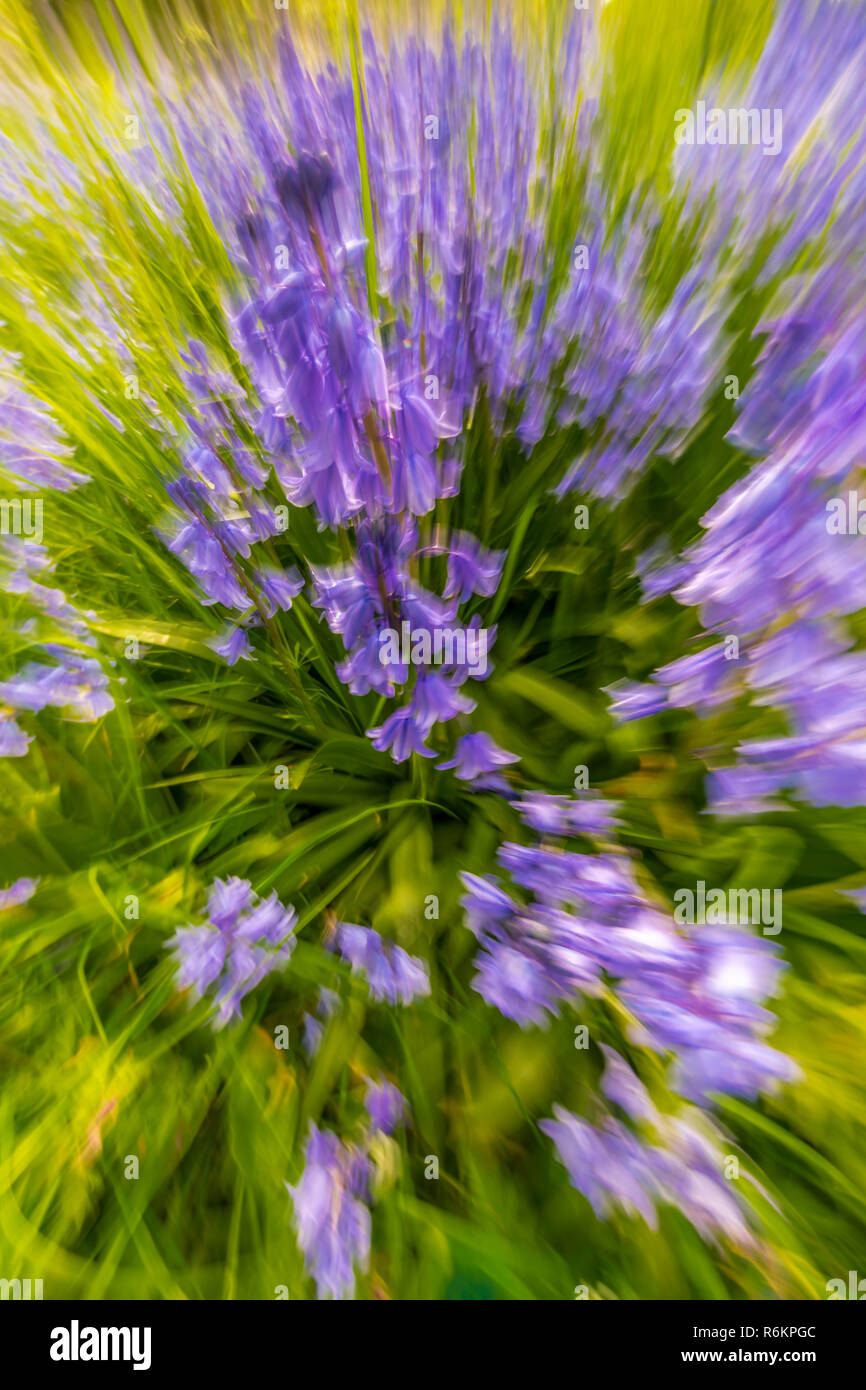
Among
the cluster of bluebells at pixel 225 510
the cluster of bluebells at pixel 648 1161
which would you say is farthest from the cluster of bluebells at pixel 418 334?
the cluster of bluebells at pixel 648 1161

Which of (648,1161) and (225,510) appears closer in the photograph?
(648,1161)

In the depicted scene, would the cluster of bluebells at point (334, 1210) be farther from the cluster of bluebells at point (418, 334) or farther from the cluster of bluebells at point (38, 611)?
the cluster of bluebells at point (38, 611)

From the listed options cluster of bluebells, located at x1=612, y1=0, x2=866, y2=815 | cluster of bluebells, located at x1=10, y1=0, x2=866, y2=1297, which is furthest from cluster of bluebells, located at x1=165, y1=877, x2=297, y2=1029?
cluster of bluebells, located at x1=612, y1=0, x2=866, y2=815

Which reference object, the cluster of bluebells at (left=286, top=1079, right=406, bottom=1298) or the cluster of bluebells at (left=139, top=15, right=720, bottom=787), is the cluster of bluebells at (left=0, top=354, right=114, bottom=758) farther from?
the cluster of bluebells at (left=286, top=1079, right=406, bottom=1298)

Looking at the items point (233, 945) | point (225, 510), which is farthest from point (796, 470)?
point (233, 945)

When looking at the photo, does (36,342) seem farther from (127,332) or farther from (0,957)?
(0,957)

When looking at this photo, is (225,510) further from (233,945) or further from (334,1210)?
(334,1210)
